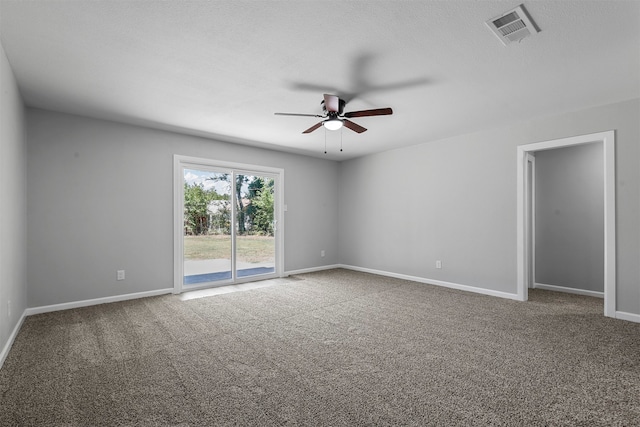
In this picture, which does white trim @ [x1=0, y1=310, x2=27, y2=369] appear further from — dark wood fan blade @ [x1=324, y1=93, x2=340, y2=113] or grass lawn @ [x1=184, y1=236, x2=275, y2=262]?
dark wood fan blade @ [x1=324, y1=93, x2=340, y2=113]

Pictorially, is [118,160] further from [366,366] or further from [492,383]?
[492,383]

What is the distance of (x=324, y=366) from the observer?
Result: 2.46 m

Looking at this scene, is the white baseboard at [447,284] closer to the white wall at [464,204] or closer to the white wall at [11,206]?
the white wall at [464,204]

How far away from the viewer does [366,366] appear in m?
2.46

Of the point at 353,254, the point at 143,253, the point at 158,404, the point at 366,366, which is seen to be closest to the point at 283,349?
the point at 366,366

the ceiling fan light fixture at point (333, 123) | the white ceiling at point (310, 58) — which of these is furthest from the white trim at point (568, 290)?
the ceiling fan light fixture at point (333, 123)

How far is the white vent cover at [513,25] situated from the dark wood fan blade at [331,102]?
4.50 feet

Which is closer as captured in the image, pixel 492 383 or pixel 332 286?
pixel 492 383

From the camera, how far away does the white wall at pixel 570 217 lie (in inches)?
190

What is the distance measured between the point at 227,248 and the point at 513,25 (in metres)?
4.82

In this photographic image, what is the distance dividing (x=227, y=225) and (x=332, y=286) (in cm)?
209

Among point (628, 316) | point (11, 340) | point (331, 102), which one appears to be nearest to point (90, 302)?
point (11, 340)

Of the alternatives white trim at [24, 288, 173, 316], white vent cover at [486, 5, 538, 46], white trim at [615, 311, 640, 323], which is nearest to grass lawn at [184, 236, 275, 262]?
white trim at [24, 288, 173, 316]

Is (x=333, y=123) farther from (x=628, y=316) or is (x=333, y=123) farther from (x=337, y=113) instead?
(x=628, y=316)
